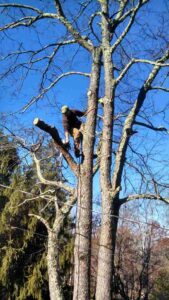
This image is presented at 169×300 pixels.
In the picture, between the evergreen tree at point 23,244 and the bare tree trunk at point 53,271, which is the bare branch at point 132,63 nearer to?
the bare tree trunk at point 53,271

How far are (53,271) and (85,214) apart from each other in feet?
13.2

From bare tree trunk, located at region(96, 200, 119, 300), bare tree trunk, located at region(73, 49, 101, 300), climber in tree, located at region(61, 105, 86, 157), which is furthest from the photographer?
climber in tree, located at region(61, 105, 86, 157)

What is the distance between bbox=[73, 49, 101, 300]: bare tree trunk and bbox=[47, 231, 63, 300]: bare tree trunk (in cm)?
369

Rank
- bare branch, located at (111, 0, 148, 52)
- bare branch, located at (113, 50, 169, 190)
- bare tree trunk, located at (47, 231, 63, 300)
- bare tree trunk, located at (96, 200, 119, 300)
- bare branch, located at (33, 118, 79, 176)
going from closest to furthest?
bare branch, located at (33, 118, 79, 176), bare tree trunk, located at (96, 200, 119, 300), bare branch, located at (113, 50, 169, 190), bare branch, located at (111, 0, 148, 52), bare tree trunk, located at (47, 231, 63, 300)

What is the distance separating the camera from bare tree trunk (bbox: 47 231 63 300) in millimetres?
8672

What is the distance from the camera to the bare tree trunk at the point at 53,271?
8.67m

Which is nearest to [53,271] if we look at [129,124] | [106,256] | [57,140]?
[106,256]

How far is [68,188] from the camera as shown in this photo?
639cm

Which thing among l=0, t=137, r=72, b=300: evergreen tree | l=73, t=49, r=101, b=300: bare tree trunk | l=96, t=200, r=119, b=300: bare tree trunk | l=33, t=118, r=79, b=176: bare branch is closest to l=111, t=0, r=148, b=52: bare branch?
l=73, t=49, r=101, b=300: bare tree trunk

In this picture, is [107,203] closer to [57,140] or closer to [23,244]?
[57,140]

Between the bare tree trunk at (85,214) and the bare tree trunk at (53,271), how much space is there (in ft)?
12.1

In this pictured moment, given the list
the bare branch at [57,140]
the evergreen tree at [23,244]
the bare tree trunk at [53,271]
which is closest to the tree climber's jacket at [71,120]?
the bare branch at [57,140]

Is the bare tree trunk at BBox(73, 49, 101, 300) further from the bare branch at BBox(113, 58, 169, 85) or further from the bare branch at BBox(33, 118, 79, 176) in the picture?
the bare branch at BBox(113, 58, 169, 85)

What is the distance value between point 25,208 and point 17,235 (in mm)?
906
